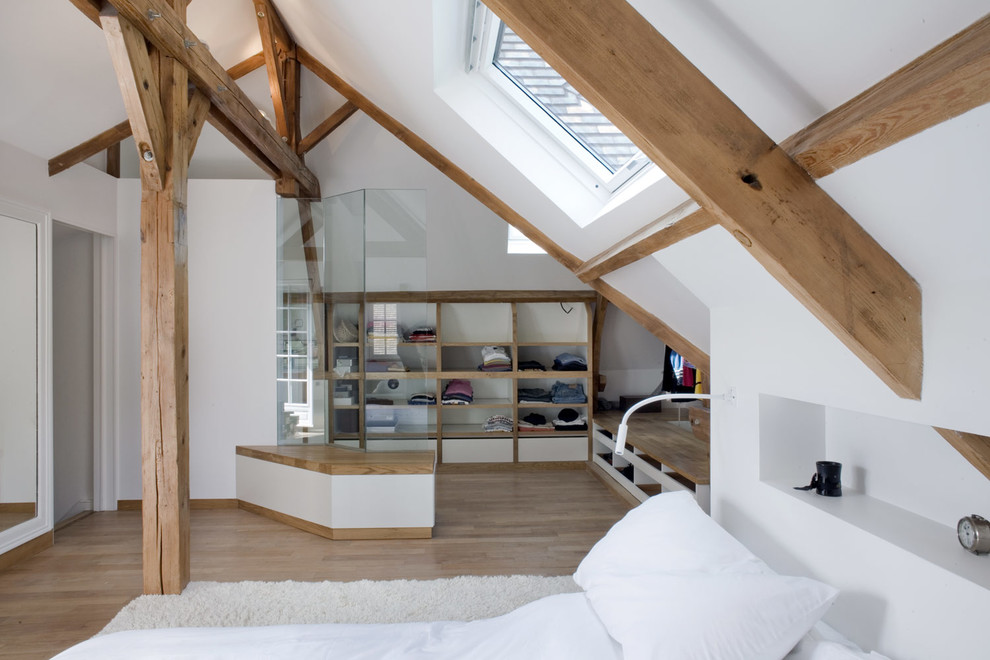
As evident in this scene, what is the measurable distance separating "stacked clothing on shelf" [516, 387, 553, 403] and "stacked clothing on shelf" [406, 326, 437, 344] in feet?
5.97

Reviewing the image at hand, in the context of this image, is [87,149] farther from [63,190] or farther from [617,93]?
[617,93]

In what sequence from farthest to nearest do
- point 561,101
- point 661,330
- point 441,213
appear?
point 441,213 → point 661,330 → point 561,101

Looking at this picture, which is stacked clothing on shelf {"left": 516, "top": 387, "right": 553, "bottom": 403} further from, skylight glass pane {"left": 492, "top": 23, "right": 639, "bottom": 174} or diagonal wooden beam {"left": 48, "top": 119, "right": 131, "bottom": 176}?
diagonal wooden beam {"left": 48, "top": 119, "right": 131, "bottom": 176}

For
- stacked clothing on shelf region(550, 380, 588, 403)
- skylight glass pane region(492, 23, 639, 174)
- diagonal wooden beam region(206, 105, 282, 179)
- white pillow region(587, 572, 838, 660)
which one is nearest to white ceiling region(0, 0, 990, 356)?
skylight glass pane region(492, 23, 639, 174)

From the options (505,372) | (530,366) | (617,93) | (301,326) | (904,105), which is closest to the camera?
(904,105)

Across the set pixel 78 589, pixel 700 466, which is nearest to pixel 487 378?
pixel 700 466

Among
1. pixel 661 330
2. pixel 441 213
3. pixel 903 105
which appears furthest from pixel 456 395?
pixel 903 105

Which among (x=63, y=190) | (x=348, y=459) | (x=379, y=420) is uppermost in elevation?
(x=63, y=190)

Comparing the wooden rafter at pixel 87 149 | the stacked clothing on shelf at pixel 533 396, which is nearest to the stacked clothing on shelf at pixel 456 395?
the stacked clothing on shelf at pixel 533 396

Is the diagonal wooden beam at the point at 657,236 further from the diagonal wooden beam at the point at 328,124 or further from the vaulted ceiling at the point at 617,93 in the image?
the diagonal wooden beam at the point at 328,124

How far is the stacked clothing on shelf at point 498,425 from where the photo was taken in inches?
214

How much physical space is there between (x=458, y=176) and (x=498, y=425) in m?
2.29

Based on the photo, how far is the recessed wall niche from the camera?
5.07ft

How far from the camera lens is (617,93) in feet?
4.35
